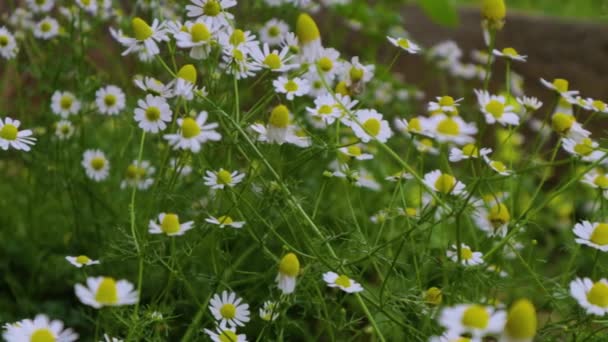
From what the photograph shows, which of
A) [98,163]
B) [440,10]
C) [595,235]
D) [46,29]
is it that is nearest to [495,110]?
[595,235]

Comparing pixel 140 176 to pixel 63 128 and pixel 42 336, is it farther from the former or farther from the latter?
pixel 42 336

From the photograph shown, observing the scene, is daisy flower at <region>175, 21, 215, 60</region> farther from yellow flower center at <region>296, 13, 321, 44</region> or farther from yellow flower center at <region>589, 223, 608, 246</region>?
yellow flower center at <region>589, 223, 608, 246</region>

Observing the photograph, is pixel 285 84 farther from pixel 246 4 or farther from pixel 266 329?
pixel 246 4

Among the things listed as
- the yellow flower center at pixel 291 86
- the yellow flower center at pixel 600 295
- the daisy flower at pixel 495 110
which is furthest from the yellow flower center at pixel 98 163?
the yellow flower center at pixel 600 295

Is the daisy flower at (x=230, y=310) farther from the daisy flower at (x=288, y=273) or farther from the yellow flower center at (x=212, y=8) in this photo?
the yellow flower center at (x=212, y=8)

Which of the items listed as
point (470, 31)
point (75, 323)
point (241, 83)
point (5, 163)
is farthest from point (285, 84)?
point (470, 31)
